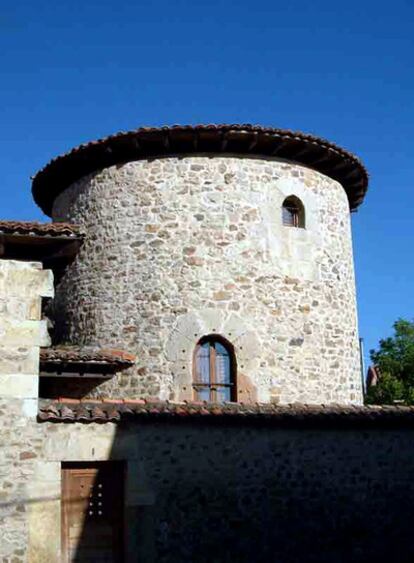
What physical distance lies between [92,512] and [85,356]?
9.62 ft

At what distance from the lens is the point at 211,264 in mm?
13867

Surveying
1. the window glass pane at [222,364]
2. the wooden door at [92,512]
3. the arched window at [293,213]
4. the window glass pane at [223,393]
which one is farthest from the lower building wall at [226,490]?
the arched window at [293,213]

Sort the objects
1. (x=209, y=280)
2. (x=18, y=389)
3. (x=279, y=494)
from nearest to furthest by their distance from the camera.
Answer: (x=18, y=389), (x=279, y=494), (x=209, y=280)

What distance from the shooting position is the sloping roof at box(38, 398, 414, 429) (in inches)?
392

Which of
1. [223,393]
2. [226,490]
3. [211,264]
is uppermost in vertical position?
[211,264]

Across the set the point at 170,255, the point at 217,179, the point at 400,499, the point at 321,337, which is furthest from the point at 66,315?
the point at 400,499

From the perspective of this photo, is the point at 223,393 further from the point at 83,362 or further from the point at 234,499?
the point at 234,499

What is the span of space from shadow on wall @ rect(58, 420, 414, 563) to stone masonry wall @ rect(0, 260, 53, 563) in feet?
2.34

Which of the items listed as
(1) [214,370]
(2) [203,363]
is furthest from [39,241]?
(1) [214,370]

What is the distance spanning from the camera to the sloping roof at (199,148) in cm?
1383

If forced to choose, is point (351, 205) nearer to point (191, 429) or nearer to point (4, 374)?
point (191, 429)

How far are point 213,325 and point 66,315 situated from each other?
3.23 m

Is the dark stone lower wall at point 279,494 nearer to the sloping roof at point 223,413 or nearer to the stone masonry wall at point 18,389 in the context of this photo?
the sloping roof at point 223,413

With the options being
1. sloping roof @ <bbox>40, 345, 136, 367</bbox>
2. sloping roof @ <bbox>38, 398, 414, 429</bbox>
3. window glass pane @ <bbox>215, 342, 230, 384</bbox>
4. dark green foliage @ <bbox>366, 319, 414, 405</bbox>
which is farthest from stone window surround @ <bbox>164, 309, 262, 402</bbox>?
dark green foliage @ <bbox>366, 319, 414, 405</bbox>
